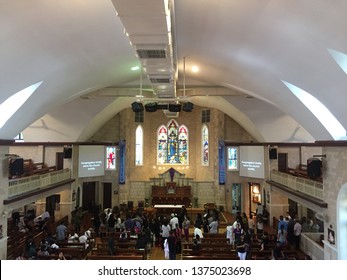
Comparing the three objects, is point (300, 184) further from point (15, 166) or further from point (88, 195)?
point (88, 195)

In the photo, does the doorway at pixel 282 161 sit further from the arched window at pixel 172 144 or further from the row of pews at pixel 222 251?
the arched window at pixel 172 144

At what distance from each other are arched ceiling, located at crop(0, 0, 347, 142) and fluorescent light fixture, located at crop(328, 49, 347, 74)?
1.6 inches

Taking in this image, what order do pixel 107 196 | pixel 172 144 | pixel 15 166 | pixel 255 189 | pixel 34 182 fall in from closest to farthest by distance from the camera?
pixel 15 166 < pixel 34 182 < pixel 255 189 < pixel 107 196 < pixel 172 144

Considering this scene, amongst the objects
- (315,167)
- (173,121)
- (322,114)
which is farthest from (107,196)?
(322,114)

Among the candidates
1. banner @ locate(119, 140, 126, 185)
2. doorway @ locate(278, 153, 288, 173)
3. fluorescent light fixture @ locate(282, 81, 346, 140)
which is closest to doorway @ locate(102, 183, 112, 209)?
banner @ locate(119, 140, 126, 185)

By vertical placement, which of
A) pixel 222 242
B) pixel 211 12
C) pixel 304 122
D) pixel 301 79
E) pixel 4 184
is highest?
pixel 211 12

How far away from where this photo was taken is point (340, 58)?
6.13m

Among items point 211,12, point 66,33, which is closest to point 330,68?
point 211,12

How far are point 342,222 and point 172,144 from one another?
15151mm

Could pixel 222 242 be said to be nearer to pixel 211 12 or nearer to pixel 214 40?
pixel 214 40

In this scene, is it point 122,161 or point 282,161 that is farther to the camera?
point 122,161

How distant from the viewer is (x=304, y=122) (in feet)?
36.4

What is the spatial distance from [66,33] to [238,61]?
16.8 ft

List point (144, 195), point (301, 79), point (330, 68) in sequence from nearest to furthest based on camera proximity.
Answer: point (330, 68), point (301, 79), point (144, 195)
